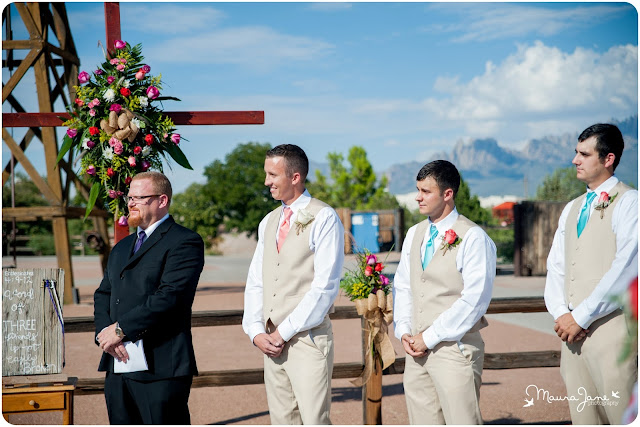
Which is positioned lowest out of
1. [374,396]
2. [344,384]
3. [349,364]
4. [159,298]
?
[344,384]

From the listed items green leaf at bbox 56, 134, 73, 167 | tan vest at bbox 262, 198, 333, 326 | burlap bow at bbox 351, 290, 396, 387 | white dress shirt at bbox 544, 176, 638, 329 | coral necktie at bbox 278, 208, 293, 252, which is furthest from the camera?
green leaf at bbox 56, 134, 73, 167

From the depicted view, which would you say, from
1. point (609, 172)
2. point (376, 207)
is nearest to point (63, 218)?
point (609, 172)

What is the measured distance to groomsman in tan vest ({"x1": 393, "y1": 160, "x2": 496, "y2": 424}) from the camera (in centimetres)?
394

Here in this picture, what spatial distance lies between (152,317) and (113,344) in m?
0.29

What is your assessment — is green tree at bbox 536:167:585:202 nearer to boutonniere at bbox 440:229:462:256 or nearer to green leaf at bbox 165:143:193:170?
green leaf at bbox 165:143:193:170

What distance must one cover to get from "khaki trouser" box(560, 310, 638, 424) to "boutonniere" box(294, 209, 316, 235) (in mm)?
1677

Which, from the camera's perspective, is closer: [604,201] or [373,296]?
[604,201]

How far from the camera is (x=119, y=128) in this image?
16.9 feet

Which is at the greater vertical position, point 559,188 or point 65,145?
point 65,145

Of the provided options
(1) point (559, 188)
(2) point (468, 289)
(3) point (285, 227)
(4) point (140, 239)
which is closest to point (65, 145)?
(4) point (140, 239)

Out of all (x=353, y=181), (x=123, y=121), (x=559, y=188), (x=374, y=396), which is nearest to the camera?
(x=123, y=121)

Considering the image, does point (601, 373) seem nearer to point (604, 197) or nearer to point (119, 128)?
point (604, 197)

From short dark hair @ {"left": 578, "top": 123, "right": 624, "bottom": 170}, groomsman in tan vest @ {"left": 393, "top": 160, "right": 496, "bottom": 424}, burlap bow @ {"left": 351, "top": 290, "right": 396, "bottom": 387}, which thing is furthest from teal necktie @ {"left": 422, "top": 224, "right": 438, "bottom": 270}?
short dark hair @ {"left": 578, "top": 123, "right": 624, "bottom": 170}

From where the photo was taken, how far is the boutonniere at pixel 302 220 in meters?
4.14
